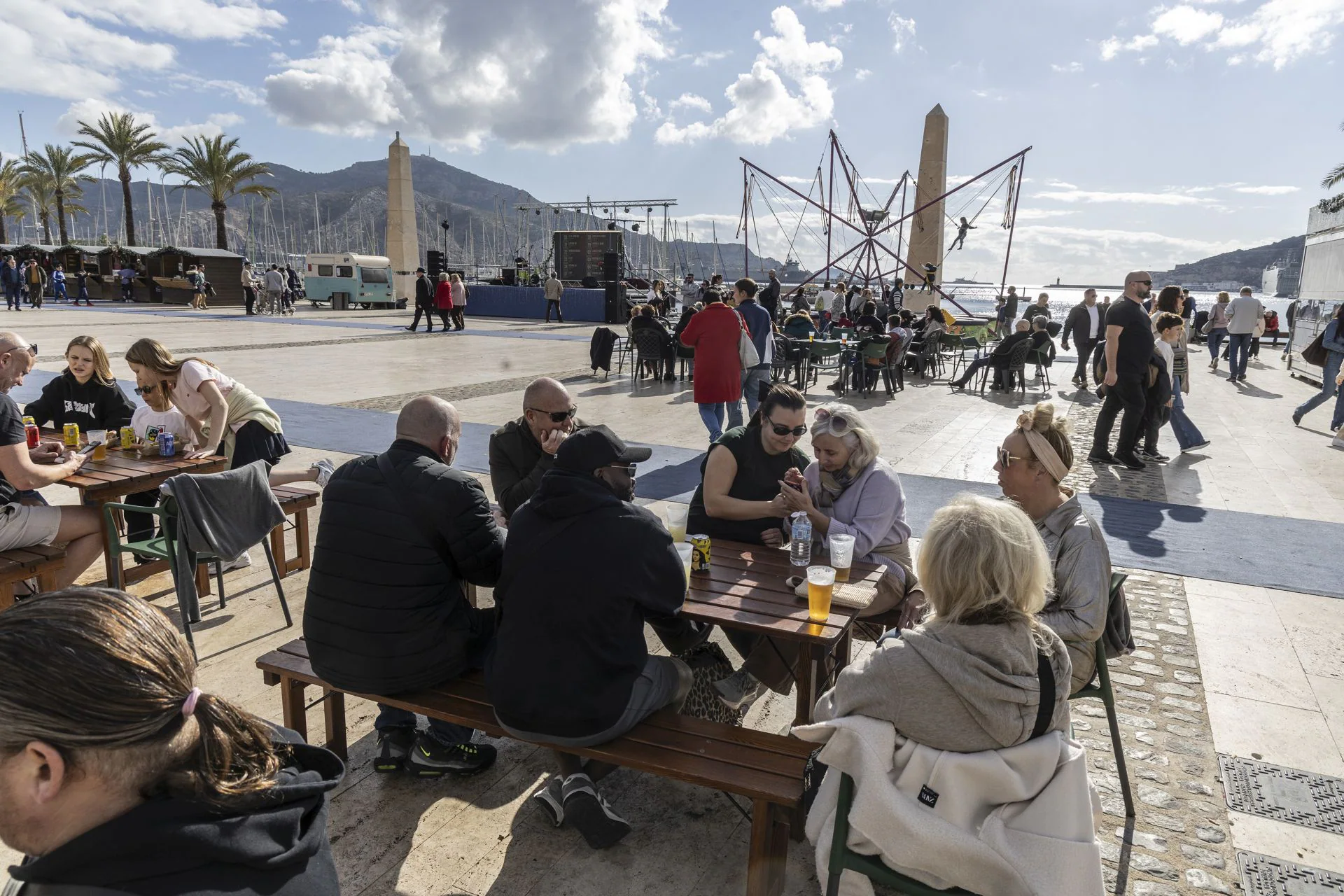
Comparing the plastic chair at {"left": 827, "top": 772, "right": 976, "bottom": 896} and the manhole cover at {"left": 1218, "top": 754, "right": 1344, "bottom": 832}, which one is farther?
the manhole cover at {"left": 1218, "top": 754, "right": 1344, "bottom": 832}

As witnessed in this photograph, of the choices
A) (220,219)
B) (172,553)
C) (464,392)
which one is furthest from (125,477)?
(220,219)

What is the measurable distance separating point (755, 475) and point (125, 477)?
317 cm

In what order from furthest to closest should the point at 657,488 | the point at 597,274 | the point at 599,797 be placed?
the point at 597,274 < the point at 657,488 < the point at 599,797

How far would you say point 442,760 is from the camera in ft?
9.30

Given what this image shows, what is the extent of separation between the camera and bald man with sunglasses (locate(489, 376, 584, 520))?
3723mm

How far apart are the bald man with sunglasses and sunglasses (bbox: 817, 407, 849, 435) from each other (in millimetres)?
1129

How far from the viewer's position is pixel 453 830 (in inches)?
102

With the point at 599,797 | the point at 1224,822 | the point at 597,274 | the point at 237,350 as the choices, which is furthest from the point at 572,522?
the point at 597,274

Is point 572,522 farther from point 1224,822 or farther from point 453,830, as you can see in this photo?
point 1224,822

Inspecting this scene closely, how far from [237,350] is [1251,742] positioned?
52.6ft

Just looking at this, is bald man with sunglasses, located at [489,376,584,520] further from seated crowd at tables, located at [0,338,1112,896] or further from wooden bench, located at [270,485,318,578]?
wooden bench, located at [270,485,318,578]

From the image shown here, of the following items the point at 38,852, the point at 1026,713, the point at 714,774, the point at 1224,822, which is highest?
the point at 38,852

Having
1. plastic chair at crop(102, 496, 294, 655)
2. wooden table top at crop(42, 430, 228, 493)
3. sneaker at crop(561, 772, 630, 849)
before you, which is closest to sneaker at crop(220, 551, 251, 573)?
plastic chair at crop(102, 496, 294, 655)

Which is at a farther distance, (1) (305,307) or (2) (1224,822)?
(1) (305,307)
